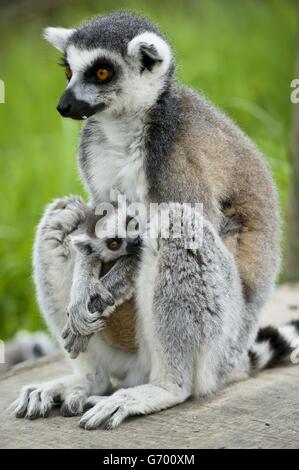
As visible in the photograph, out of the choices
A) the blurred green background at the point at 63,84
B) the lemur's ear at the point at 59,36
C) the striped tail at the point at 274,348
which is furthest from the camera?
the blurred green background at the point at 63,84

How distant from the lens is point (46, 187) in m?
9.19

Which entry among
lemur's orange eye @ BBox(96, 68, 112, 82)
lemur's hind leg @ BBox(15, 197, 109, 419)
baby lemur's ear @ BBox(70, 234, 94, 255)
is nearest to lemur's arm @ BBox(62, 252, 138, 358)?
baby lemur's ear @ BBox(70, 234, 94, 255)

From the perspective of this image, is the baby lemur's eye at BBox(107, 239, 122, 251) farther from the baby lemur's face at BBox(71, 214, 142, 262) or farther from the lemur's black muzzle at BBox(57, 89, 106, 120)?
the lemur's black muzzle at BBox(57, 89, 106, 120)

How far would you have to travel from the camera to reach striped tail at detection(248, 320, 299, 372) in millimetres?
5414

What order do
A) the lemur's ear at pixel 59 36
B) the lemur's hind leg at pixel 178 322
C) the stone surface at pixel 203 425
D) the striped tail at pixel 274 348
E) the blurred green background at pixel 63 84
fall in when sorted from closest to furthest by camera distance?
the stone surface at pixel 203 425 → the lemur's hind leg at pixel 178 322 → the lemur's ear at pixel 59 36 → the striped tail at pixel 274 348 → the blurred green background at pixel 63 84

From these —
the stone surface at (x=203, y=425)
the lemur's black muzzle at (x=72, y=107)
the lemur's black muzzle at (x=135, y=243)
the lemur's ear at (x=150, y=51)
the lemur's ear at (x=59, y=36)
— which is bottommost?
the stone surface at (x=203, y=425)

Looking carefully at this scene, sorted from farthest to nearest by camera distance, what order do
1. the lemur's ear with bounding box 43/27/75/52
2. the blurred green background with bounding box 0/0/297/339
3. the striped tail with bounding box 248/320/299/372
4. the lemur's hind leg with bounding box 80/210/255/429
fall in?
the blurred green background with bounding box 0/0/297/339 < the striped tail with bounding box 248/320/299/372 < the lemur's ear with bounding box 43/27/75/52 < the lemur's hind leg with bounding box 80/210/255/429

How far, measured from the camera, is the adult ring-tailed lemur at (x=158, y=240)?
4.64 meters

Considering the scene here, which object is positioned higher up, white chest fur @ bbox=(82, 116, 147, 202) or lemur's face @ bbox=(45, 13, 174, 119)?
lemur's face @ bbox=(45, 13, 174, 119)

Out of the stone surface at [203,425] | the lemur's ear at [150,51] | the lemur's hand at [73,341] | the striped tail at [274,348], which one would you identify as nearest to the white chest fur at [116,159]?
the lemur's ear at [150,51]

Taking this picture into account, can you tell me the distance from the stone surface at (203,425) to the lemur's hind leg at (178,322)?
97 millimetres

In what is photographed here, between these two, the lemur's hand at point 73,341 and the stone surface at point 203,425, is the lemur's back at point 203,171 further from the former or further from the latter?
the lemur's hand at point 73,341

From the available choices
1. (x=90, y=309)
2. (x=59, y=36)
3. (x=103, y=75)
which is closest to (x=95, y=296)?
(x=90, y=309)

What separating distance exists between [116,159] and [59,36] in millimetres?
851
